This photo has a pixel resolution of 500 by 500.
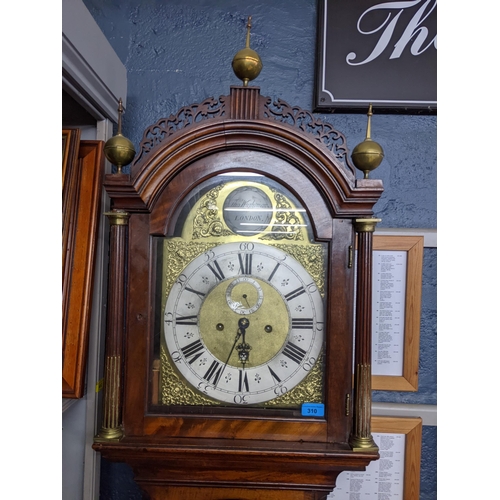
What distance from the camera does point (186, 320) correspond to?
3.18 feet

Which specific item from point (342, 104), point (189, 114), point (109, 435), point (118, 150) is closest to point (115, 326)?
point (109, 435)

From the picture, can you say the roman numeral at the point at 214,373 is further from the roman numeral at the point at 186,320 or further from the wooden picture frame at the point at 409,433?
the wooden picture frame at the point at 409,433

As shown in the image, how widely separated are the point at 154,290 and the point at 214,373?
22 centimetres

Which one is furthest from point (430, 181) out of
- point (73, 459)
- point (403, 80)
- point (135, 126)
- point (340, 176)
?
point (73, 459)

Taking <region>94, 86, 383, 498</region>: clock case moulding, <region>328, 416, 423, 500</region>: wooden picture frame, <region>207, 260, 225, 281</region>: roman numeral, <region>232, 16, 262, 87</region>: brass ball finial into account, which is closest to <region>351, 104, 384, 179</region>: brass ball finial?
<region>94, 86, 383, 498</region>: clock case moulding

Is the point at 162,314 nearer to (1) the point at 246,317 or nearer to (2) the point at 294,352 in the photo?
(1) the point at 246,317

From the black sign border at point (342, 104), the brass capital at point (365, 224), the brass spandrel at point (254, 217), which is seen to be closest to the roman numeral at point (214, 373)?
the brass spandrel at point (254, 217)

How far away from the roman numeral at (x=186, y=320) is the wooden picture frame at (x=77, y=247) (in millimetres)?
257

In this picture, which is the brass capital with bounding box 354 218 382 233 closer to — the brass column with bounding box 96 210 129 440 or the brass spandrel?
the brass spandrel

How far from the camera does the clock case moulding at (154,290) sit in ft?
3.07

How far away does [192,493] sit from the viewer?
3.15 ft

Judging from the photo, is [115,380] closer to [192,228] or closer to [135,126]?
[192,228]

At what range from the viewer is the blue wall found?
127 centimetres

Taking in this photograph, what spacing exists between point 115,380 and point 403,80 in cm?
109
